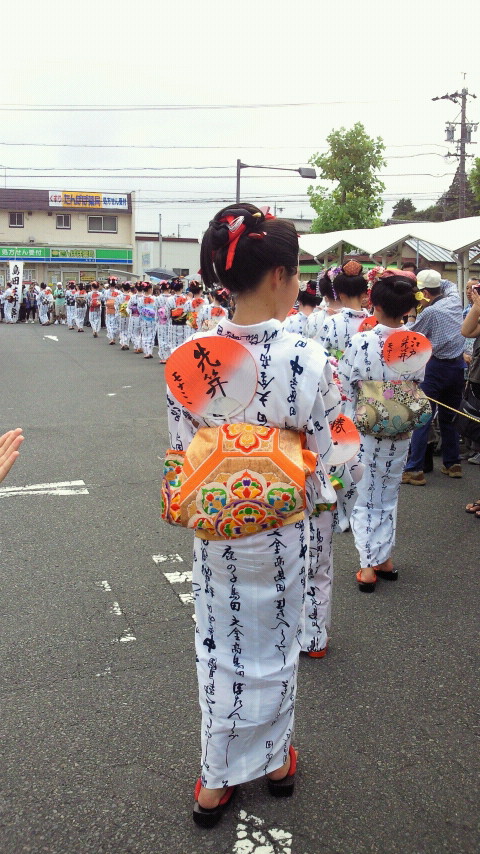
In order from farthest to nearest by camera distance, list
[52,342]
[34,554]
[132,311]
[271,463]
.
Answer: [52,342] < [132,311] < [34,554] < [271,463]

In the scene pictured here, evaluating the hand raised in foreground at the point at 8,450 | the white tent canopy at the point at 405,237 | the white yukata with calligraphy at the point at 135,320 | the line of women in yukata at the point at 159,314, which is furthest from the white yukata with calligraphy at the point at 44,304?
the hand raised in foreground at the point at 8,450

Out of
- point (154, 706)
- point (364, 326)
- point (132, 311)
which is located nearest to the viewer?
point (154, 706)

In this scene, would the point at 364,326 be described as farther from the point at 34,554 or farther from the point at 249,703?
the point at 249,703

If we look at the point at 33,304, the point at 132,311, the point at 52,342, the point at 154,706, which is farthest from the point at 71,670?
the point at 33,304

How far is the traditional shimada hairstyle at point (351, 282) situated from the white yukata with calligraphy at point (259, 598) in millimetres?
2832

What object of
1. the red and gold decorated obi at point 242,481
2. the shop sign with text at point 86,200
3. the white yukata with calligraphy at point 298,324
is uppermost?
the shop sign with text at point 86,200

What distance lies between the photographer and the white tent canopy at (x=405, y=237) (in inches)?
350

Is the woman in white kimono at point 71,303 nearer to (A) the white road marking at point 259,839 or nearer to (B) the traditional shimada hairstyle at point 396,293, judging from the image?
(B) the traditional shimada hairstyle at point 396,293

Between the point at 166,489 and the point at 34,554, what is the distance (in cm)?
258

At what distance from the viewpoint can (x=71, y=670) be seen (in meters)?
3.11

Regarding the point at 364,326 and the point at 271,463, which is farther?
the point at 364,326

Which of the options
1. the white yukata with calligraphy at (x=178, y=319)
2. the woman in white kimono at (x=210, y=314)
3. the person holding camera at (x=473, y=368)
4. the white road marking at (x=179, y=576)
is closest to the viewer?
the white road marking at (x=179, y=576)

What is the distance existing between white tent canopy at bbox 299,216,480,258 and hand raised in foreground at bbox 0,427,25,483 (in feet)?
14.1

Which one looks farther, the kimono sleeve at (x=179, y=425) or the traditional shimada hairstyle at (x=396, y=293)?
the traditional shimada hairstyle at (x=396, y=293)
